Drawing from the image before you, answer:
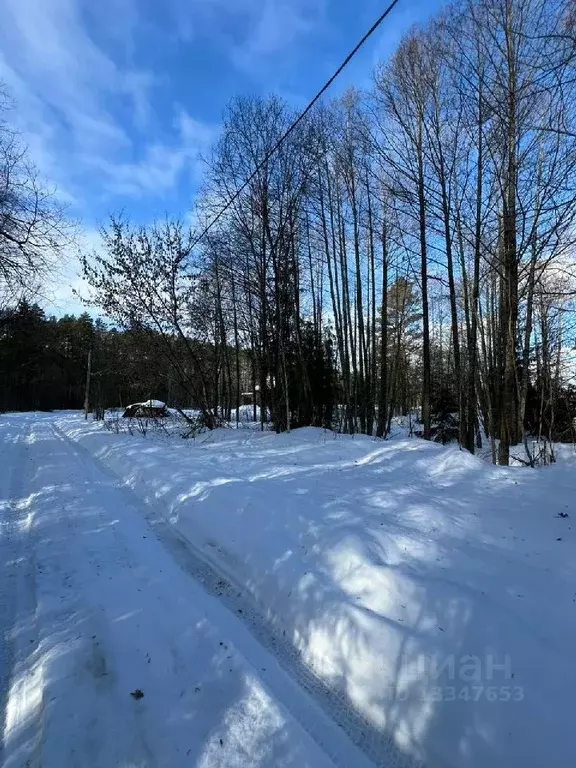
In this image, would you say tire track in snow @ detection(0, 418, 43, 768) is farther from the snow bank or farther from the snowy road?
the snow bank

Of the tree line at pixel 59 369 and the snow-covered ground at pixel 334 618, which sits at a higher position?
the tree line at pixel 59 369

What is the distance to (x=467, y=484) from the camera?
6.40 metres

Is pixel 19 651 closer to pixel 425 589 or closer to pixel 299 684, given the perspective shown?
pixel 299 684

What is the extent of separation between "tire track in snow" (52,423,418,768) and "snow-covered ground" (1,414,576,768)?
0.01 m

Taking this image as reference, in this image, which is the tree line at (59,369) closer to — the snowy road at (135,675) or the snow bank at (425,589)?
the snow bank at (425,589)

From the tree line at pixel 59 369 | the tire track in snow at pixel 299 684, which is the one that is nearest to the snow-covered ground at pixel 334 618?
the tire track in snow at pixel 299 684

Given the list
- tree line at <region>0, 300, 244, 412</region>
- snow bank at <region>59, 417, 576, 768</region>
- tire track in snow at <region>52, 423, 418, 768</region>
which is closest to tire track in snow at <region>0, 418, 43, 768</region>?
tire track in snow at <region>52, 423, 418, 768</region>

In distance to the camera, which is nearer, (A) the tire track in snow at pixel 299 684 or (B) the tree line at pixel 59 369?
(A) the tire track in snow at pixel 299 684

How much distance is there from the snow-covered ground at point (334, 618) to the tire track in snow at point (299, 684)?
1 centimetres

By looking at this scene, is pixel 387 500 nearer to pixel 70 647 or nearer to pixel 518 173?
pixel 70 647

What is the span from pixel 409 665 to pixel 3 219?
1283 cm

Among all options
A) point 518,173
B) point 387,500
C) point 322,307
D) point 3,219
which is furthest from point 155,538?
point 322,307

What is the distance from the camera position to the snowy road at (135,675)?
2.40 metres

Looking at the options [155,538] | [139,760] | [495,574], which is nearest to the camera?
[139,760]
